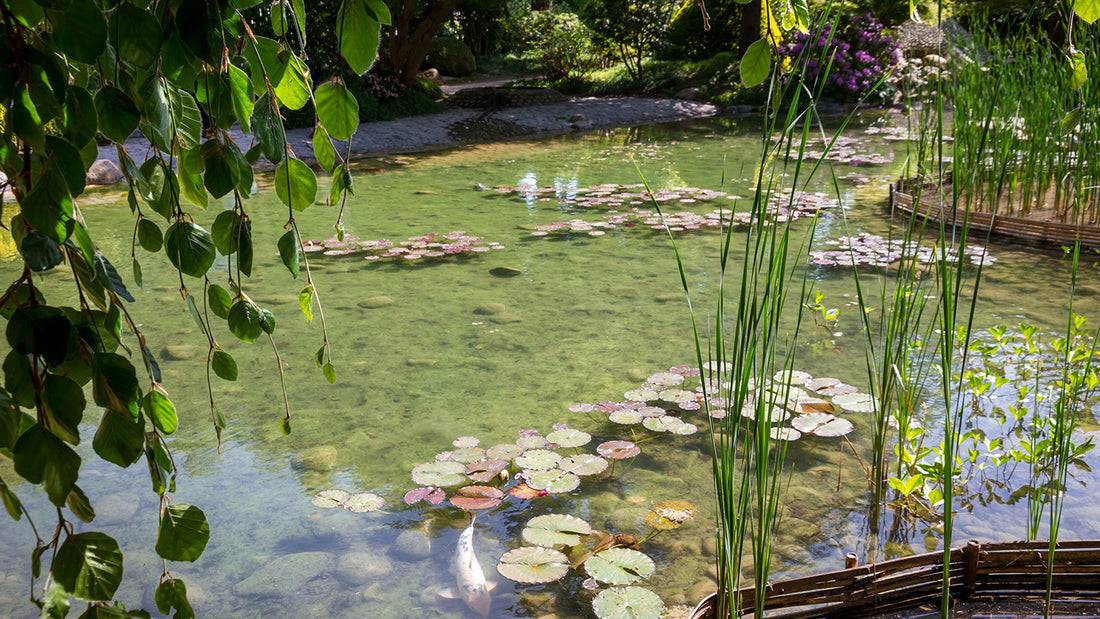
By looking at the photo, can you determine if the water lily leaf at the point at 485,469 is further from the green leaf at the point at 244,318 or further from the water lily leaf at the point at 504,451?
the green leaf at the point at 244,318

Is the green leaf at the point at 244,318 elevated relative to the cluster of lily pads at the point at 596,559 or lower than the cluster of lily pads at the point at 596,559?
elevated

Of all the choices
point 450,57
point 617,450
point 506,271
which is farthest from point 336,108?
point 450,57

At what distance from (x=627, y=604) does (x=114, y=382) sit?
130cm

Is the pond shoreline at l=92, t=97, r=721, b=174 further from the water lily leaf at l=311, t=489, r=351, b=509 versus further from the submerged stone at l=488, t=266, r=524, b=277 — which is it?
the water lily leaf at l=311, t=489, r=351, b=509

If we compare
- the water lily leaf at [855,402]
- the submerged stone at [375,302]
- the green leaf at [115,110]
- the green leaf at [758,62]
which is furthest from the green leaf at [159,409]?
the submerged stone at [375,302]

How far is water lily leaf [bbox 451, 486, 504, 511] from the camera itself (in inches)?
77.9

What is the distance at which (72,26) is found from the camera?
Result: 52 cm

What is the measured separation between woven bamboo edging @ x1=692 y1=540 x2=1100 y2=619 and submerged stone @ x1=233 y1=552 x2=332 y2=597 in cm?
99

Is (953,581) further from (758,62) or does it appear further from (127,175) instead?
(127,175)

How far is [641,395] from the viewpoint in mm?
2578

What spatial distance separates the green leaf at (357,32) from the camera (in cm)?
62

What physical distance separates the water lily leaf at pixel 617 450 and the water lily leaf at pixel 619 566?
0.44 m

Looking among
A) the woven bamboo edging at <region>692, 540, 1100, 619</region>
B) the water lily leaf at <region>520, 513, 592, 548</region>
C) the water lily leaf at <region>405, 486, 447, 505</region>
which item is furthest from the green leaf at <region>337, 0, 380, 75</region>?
the water lily leaf at <region>405, 486, 447, 505</region>

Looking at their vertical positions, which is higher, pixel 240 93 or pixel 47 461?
pixel 240 93
